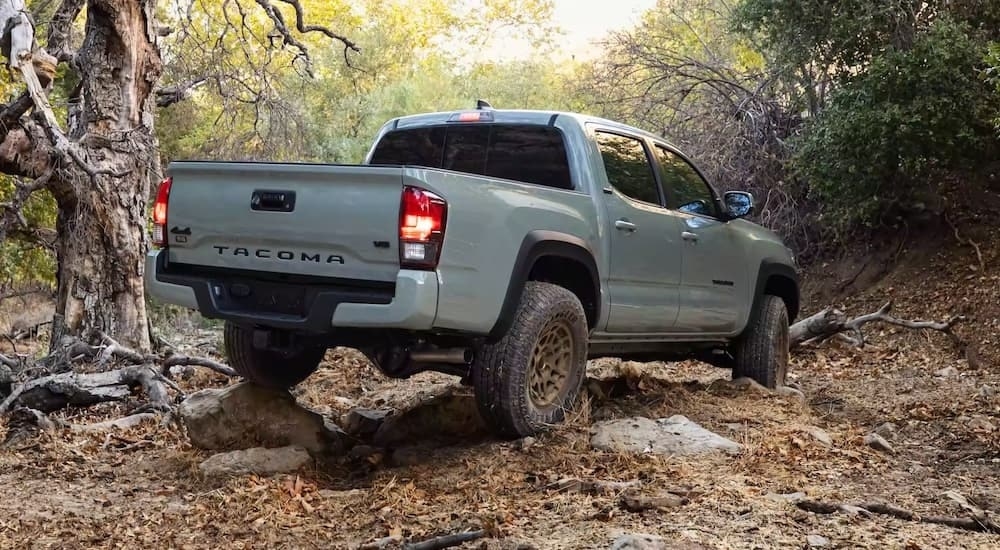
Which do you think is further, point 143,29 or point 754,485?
point 143,29

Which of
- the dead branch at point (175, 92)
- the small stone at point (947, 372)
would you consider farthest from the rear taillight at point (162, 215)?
the small stone at point (947, 372)

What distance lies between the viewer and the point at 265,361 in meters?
6.32

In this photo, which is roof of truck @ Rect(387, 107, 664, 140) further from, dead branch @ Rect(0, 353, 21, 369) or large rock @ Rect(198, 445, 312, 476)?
dead branch @ Rect(0, 353, 21, 369)

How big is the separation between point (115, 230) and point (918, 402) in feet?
24.5

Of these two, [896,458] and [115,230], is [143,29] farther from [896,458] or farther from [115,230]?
[896,458]

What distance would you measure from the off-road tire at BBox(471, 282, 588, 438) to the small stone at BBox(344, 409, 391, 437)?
147 centimetres

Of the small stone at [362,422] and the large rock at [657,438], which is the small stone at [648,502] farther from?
the small stone at [362,422]

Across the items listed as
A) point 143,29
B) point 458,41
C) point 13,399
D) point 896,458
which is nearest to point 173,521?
point 13,399

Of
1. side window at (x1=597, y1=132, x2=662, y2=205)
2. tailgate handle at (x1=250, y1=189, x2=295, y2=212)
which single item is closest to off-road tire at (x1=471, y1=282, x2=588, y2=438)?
side window at (x1=597, y1=132, x2=662, y2=205)

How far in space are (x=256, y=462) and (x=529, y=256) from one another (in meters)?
1.91

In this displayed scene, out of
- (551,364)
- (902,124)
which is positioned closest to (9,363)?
(551,364)

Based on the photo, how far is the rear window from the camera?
6258 mm

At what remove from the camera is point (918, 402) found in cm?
801

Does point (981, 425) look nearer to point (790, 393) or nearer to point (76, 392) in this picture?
point (790, 393)
